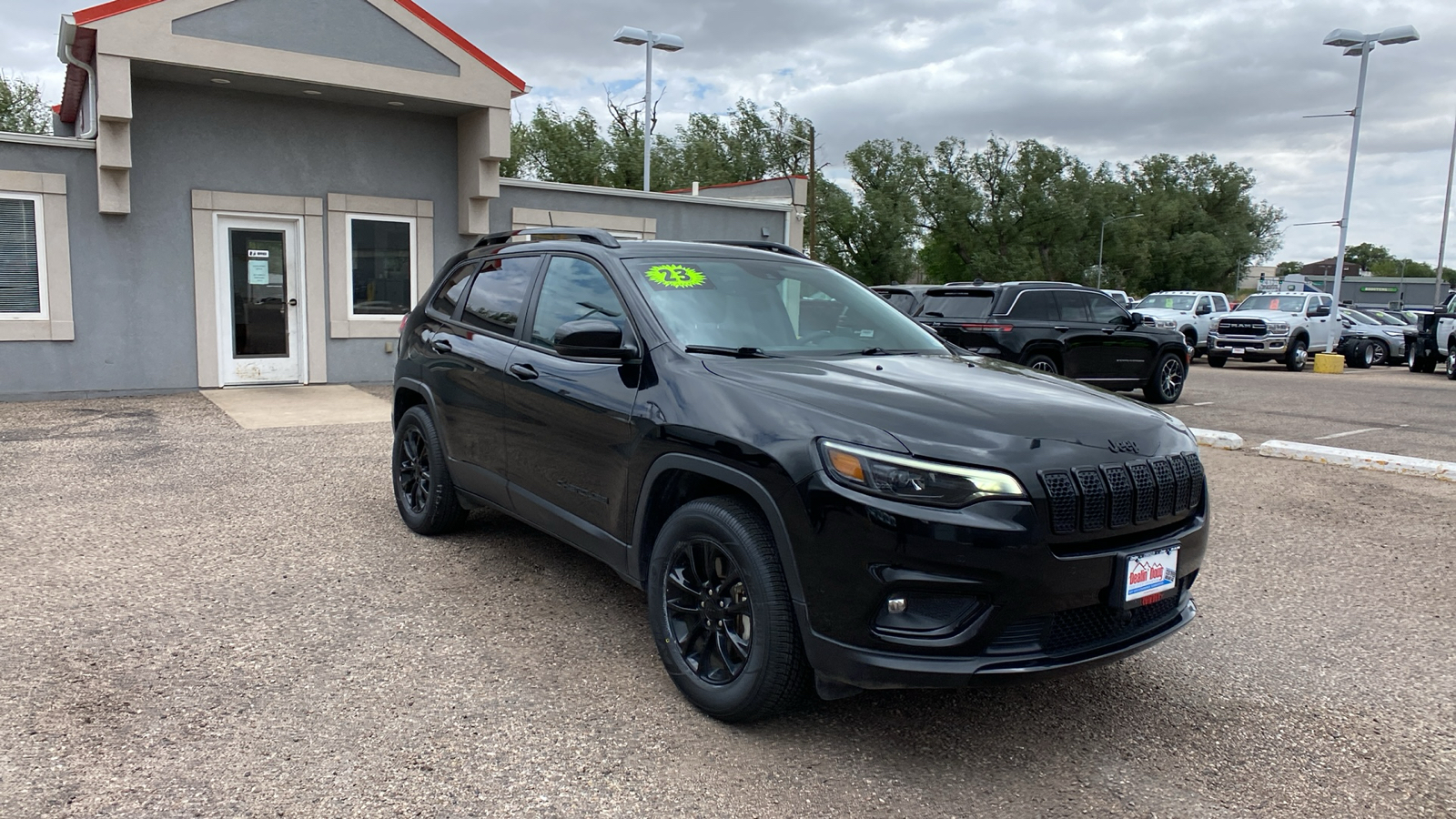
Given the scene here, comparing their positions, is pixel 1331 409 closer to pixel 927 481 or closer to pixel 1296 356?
pixel 1296 356

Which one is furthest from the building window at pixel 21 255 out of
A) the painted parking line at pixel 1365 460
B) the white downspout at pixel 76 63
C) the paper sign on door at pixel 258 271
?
the painted parking line at pixel 1365 460

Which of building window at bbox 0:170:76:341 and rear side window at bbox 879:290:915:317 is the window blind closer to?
building window at bbox 0:170:76:341

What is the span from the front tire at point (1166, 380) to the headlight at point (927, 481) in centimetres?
1227

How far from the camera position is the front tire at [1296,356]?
2266 centimetres

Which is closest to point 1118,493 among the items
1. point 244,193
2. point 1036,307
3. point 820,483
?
point 820,483

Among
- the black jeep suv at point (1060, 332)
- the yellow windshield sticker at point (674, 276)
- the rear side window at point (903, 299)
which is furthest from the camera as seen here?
the rear side window at point (903, 299)

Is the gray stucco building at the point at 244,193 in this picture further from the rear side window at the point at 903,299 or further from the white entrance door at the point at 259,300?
the rear side window at the point at 903,299

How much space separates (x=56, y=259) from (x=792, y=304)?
1041 cm

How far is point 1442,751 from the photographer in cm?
333

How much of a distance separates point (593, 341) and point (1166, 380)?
1249 cm

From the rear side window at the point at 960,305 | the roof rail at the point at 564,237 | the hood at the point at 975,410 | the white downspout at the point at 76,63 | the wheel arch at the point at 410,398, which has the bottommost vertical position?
the wheel arch at the point at 410,398

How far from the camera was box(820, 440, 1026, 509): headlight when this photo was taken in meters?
2.86

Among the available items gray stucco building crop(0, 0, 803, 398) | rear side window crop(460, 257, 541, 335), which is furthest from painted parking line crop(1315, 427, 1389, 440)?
gray stucco building crop(0, 0, 803, 398)

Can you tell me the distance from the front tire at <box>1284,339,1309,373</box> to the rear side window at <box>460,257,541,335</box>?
2244 cm
